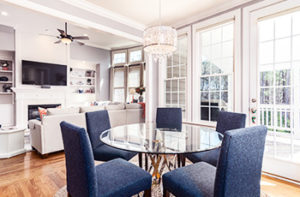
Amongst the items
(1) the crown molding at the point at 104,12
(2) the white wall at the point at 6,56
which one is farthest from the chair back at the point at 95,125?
(2) the white wall at the point at 6,56

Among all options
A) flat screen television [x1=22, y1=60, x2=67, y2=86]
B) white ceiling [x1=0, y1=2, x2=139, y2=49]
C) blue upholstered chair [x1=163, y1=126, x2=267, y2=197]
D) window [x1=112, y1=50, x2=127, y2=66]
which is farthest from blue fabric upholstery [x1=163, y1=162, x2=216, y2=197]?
window [x1=112, y1=50, x2=127, y2=66]

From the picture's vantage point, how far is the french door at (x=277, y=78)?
7.67ft

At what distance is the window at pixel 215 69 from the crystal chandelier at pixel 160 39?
138cm

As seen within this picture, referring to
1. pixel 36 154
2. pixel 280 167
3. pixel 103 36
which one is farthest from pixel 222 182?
pixel 103 36

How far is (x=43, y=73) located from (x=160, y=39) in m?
5.35

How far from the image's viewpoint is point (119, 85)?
24.7ft

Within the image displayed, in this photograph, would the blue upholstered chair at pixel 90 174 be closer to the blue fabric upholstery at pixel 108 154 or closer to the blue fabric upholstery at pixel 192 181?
the blue fabric upholstery at pixel 192 181

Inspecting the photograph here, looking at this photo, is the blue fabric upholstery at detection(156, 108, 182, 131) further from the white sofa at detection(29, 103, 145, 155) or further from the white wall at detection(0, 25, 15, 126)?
the white wall at detection(0, 25, 15, 126)

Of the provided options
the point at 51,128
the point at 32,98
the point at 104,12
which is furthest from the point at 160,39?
the point at 32,98

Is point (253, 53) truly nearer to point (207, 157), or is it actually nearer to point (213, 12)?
point (213, 12)

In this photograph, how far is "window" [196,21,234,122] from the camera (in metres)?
3.08

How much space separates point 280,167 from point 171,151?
6.63 ft

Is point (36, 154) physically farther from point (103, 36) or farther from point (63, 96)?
point (103, 36)

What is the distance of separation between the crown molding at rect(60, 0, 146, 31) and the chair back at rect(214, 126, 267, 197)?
3105 mm
